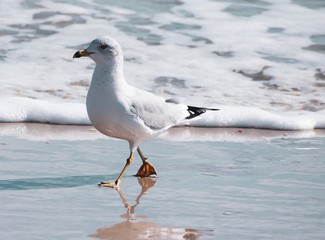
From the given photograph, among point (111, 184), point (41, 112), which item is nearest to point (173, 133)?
point (41, 112)

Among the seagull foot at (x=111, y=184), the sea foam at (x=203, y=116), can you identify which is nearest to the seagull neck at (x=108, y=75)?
the seagull foot at (x=111, y=184)

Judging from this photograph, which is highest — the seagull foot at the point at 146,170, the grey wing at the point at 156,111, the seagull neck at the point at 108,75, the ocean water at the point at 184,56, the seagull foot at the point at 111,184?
the seagull neck at the point at 108,75

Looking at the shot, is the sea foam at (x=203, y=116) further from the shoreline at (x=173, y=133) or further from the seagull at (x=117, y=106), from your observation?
the seagull at (x=117, y=106)

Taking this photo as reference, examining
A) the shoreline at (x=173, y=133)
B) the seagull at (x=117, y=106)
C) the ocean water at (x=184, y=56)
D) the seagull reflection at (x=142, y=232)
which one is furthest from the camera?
the ocean water at (x=184, y=56)

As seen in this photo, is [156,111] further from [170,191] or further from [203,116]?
[203,116]

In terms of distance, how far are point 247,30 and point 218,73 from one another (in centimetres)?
242

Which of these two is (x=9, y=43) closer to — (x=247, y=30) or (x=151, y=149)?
(x=247, y=30)

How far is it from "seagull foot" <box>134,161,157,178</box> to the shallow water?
0.07m

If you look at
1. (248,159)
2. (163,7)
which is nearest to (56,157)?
(248,159)

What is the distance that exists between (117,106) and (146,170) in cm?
52

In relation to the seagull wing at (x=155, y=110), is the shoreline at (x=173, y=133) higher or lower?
lower

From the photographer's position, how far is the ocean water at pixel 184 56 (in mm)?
8414

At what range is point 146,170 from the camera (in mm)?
6055

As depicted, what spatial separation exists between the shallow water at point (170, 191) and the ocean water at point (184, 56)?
1.05m
